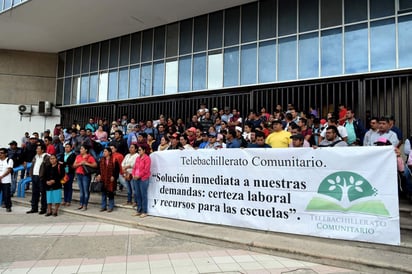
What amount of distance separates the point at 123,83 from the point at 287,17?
899cm

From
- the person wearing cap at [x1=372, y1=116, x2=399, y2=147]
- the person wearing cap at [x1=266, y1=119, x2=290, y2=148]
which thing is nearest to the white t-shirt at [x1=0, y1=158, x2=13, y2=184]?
the person wearing cap at [x1=266, y1=119, x2=290, y2=148]

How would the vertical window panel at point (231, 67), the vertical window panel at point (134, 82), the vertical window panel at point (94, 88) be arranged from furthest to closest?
the vertical window panel at point (94, 88) < the vertical window panel at point (134, 82) < the vertical window panel at point (231, 67)

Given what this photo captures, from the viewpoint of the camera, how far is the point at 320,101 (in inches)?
430

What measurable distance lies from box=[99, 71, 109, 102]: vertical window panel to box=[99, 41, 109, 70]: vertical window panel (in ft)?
1.34

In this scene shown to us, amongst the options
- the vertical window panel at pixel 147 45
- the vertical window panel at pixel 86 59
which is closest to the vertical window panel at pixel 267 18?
the vertical window panel at pixel 147 45

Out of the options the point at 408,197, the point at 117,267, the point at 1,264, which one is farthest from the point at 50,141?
the point at 408,197

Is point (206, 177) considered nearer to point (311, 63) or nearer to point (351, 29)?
point (311, 63)

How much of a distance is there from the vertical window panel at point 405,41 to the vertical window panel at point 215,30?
6603 mm

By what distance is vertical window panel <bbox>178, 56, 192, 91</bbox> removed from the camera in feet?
46.9

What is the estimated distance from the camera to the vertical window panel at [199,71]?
1386 centimetres

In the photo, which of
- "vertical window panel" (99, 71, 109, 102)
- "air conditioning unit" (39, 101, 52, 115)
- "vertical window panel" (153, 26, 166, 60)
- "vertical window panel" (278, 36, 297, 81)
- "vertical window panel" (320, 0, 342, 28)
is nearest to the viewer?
"vertical window panel" (320, 0, 342, 28)

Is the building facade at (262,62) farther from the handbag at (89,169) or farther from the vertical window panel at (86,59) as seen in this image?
the handbag at (89,169)

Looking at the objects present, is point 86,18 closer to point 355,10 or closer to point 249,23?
point 249,23

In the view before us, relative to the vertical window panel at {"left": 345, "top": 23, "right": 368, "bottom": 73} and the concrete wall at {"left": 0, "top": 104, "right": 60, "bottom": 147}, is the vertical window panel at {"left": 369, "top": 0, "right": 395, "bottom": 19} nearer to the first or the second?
the vertical window panel at {"left": 345, "top": 23, "right": 368, "bottom": 73}
